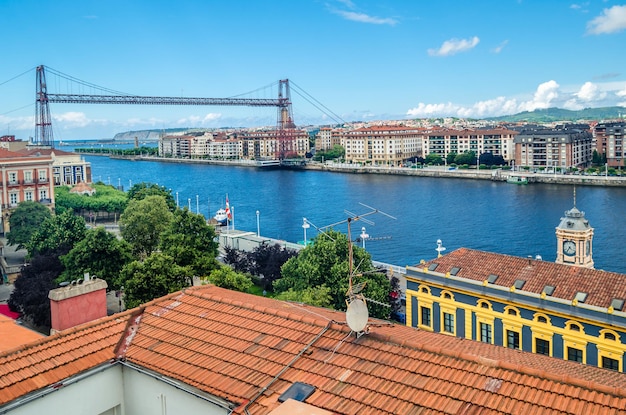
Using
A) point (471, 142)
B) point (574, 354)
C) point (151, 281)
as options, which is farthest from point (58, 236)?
point (471, 142)

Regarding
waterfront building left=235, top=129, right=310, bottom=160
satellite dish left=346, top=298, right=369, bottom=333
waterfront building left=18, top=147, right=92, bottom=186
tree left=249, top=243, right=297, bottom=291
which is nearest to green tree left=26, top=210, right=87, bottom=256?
tree left=249, top=243, right=297, bottom=291

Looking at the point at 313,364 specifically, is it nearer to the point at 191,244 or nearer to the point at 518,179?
the point at 191,244

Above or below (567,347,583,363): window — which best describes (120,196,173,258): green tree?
above

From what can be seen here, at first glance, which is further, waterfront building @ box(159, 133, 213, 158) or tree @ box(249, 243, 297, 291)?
waterfront building @ box(159, 133, 213, 158)

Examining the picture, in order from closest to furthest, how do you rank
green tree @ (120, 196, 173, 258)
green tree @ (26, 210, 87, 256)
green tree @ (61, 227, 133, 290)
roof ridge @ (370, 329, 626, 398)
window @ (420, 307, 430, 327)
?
roof ridge @ (370, 329, 626, 398) → window @ (420, 307, 430, 327) → green tree @ (61, 227, 133, 290) → green tree @ (26, 210, 87, 256) → green tree @ (120, 196, 173, 258)

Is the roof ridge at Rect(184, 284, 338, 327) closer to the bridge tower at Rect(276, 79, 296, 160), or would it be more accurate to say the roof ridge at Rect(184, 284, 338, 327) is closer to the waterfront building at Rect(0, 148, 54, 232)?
the waterfront building at Rect(0, 148, 54, 232)

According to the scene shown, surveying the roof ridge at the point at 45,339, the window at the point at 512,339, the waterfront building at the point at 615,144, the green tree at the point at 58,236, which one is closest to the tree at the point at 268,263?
the green tree at the point at 58,236
